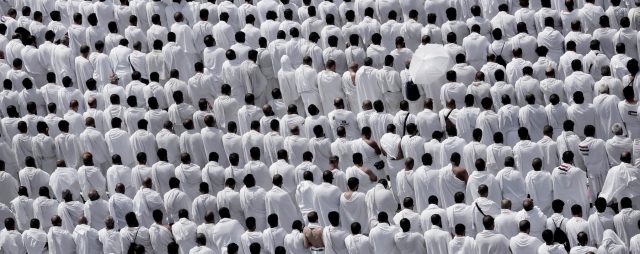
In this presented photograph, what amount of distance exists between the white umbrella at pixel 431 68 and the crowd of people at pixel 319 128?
0.08 m

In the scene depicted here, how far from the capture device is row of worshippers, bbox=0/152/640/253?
39.8m

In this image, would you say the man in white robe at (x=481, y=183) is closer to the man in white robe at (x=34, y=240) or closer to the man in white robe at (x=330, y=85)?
the man in white robe at (x=330, y=85)

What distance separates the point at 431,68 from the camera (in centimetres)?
4441

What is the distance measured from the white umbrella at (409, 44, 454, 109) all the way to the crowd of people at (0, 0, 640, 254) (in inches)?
3.3

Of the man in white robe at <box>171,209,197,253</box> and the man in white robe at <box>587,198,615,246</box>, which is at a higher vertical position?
the man in white robe at <box>171,209,197,253</box>

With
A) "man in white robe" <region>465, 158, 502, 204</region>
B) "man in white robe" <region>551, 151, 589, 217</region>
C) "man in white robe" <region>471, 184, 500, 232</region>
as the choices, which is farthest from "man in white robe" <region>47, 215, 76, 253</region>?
"man in white robe" <region>551, 151, 589, 217</region>

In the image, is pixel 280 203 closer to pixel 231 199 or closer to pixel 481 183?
pixel 231 199

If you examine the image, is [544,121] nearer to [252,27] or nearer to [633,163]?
[633,163]

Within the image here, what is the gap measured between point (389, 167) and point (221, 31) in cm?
588

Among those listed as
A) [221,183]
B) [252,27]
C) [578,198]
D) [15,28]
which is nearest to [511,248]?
[578,198]

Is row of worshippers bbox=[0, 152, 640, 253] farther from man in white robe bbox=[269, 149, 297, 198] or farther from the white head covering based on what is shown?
man in white robe bbox=[269, 149, 297, 198]

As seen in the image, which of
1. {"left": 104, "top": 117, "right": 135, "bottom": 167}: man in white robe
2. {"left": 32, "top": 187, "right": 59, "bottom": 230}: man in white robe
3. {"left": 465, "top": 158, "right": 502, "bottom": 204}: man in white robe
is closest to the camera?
{"left": 465, "top": 158, "right": 502, "bottom": 204}: man in white robe

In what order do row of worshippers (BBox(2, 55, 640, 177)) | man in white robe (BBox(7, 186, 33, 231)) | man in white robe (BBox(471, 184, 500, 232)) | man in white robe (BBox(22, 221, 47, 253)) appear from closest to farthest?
man in white robe (BBox(471, 184, 500, 232)) → man in white robe (BBox(22, 221, 47, 253)) → row of worshippers (BBox(2, 55, 640, 177)) → man in white robe (BBox(7, 186, 33, 231))

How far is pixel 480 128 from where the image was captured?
42938 mm
